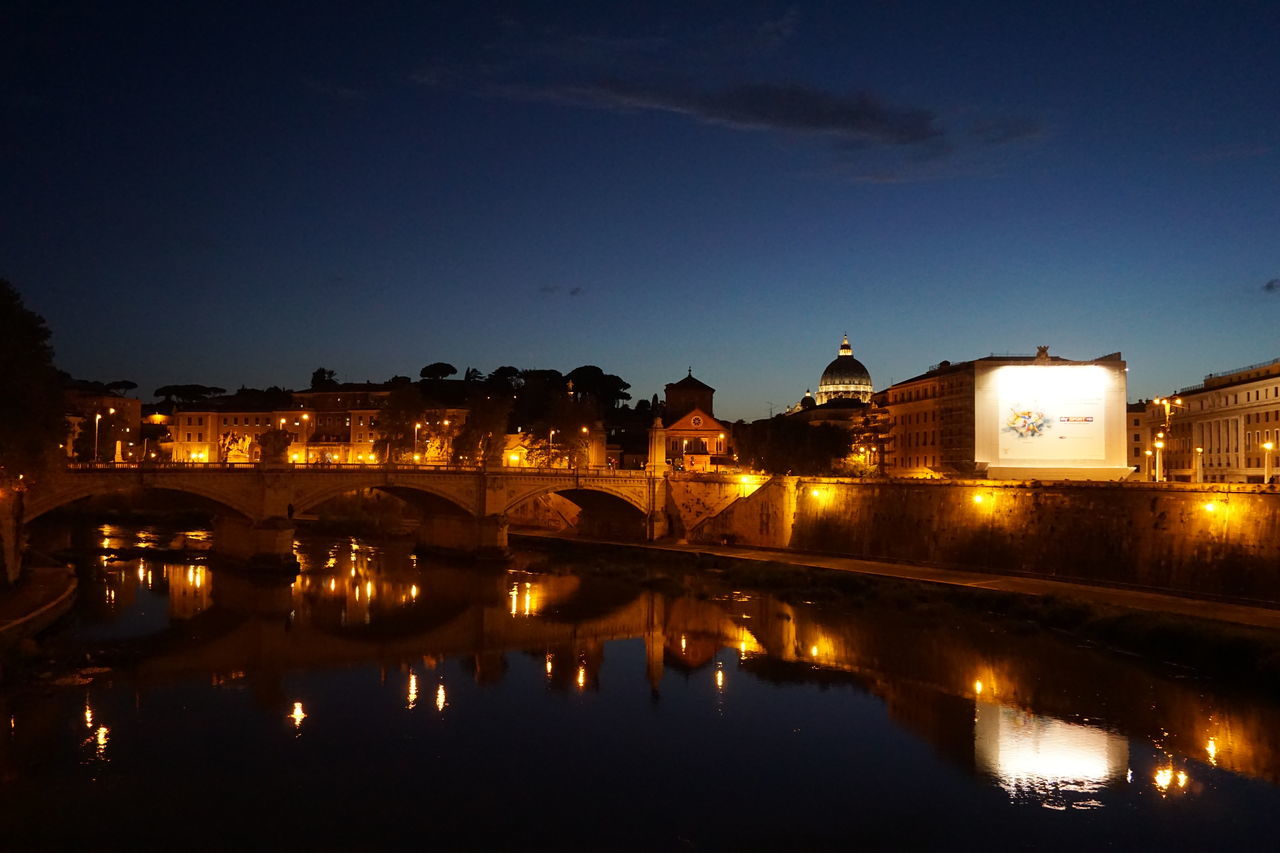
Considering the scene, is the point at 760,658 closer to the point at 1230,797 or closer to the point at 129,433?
the point at 1230,797

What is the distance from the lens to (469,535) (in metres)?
52.6

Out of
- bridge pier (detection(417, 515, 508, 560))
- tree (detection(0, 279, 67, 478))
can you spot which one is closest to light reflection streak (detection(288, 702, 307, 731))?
tree (detection(0, 279, 67, 478))

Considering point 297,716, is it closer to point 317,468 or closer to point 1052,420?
point 317,468

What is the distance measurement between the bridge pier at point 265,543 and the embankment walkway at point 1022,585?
18.6 m

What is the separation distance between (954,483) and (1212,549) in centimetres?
1256

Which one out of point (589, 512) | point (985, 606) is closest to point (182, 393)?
point (589, 512)

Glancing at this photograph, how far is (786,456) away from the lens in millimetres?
71188

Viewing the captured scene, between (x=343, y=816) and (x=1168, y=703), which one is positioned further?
(x=1168, y=703)

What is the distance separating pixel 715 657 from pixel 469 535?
82.5 feet

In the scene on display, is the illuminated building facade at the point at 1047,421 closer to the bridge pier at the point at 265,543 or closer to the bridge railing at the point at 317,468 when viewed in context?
the bridge railing at the point at 317,468

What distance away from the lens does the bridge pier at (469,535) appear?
51688 mm

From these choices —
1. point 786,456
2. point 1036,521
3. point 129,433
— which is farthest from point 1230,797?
point 129,433

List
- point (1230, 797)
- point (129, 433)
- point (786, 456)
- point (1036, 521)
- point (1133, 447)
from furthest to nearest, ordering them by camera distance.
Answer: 1. point (129, 433)
2. point (1133, 447)
3. point (786, 456)
4. point (1036, 521)
5. point (1230, 797)

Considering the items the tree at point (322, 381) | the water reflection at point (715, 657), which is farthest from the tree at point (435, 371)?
the water reflection at point (715, 657)
